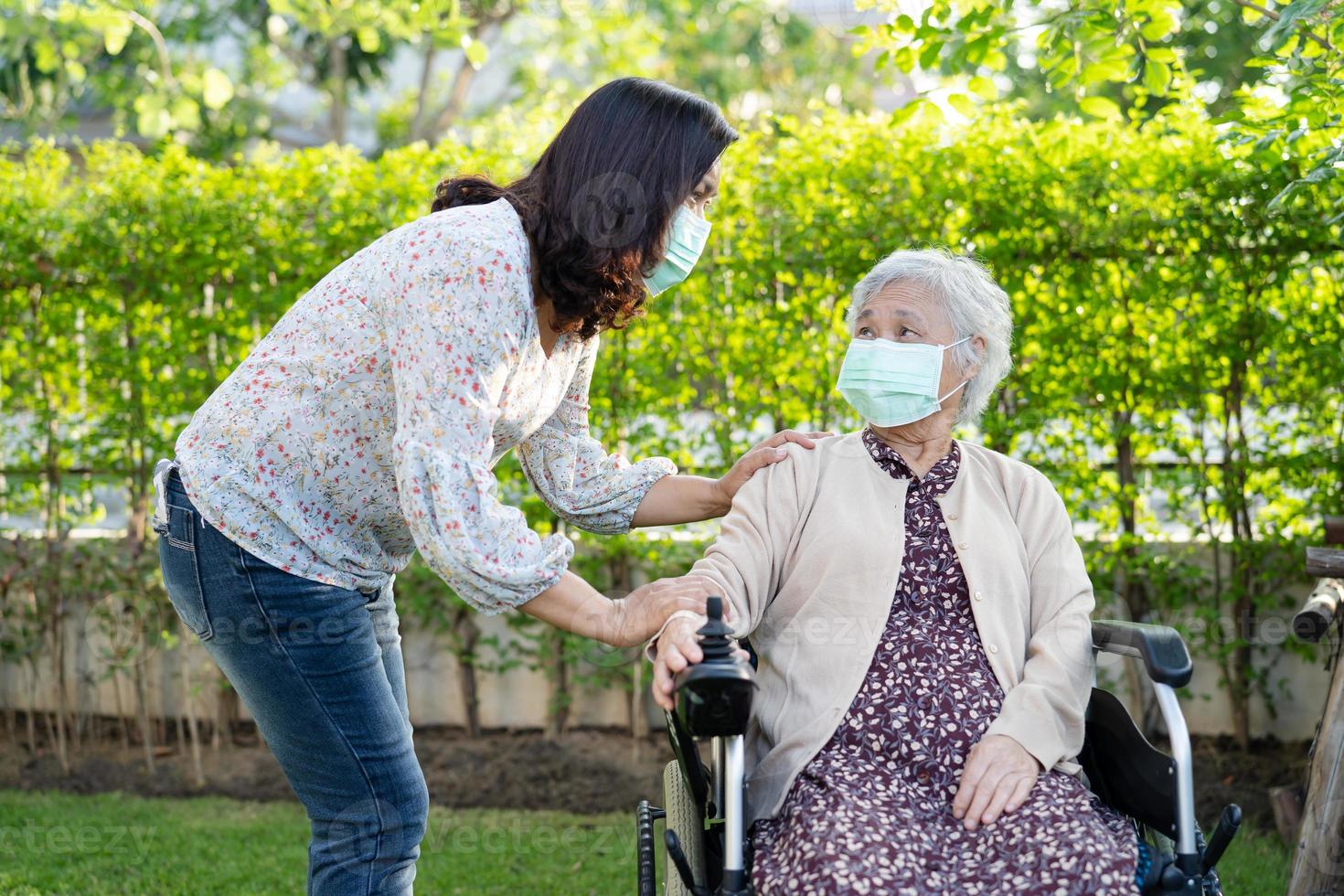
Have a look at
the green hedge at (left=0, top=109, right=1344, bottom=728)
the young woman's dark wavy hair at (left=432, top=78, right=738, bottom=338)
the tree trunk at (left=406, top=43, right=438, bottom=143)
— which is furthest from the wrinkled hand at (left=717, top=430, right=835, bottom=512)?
the tree trunk at (left=406, top=43, right=438, bottom=143)

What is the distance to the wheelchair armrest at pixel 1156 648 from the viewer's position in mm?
2113

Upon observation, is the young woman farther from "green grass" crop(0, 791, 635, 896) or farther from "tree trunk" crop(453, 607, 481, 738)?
"tree trunk" crop(453, 607, 481, 738)

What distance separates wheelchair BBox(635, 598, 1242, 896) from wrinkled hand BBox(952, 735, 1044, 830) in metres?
0.21

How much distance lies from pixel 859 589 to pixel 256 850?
2.37 meters

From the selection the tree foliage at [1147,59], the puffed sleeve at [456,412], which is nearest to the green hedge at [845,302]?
the tree foliage at [1147,59]

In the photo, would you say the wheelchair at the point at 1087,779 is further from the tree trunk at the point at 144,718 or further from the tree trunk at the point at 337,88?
the tree trunk at the point at 337,88

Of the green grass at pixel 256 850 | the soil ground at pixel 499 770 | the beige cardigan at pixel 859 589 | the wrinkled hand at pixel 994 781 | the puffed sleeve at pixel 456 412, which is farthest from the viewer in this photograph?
the soil ground at pixel 499 770

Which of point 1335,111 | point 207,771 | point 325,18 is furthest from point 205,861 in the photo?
point 325,18

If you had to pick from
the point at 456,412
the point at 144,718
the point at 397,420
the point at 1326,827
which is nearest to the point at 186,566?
the point at 397,420

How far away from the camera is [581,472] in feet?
8.38

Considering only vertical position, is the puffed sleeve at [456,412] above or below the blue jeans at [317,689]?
above

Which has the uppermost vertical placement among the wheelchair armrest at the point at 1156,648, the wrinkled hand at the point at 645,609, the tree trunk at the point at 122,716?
the wrinkled hand at the point at 645,609

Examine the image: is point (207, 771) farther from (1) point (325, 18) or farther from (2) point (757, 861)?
(1) point (325, 18)

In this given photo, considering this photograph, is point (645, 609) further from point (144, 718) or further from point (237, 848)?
point (144, 718)
